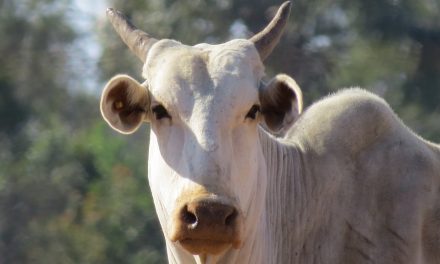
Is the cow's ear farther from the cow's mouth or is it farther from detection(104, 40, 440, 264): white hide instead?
the cow's mouth

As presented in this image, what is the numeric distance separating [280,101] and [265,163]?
51cm

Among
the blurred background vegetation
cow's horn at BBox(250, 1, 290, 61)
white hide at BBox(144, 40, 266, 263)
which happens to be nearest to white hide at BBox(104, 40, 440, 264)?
white hide at BBox(144, 40, 266, 263)

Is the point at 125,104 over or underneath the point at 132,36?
underneath

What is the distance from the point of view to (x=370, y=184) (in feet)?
37.2

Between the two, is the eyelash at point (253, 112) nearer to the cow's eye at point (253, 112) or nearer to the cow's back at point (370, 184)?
the cow's eye at point (253, 112)

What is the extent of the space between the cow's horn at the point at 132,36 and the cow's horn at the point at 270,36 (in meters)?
0.63

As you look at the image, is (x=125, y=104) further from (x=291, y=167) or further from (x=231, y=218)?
(x=291, y=167)

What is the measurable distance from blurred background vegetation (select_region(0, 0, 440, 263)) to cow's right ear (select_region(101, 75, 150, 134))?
11.9m

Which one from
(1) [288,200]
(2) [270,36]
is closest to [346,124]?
(1) [288,200]

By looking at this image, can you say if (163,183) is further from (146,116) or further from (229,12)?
(229,12)

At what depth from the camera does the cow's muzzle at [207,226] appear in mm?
9641

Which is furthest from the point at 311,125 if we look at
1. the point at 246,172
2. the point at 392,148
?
the point at 246,172

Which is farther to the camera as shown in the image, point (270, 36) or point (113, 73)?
point (113, 73)

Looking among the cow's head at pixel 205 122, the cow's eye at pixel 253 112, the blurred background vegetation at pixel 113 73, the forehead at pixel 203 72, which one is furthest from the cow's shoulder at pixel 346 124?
the blurred background vegetation at pixel 113 73
